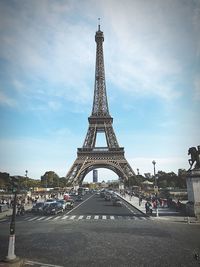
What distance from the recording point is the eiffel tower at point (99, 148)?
9850 centimetres

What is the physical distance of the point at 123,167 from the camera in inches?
3917

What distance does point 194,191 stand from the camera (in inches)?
992

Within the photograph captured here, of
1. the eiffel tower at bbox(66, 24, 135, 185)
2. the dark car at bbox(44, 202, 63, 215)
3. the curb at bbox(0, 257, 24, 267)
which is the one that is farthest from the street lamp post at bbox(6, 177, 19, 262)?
the eiffel tower at bbox(66, 24, 135, 185)

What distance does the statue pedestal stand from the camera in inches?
985

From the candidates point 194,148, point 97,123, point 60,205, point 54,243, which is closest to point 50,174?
point 97,123

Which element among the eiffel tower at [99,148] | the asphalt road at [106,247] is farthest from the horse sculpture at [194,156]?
the eiffel tower at [99,148]

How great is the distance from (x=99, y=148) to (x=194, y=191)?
8207 centimetres

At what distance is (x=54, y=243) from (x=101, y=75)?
100126mm

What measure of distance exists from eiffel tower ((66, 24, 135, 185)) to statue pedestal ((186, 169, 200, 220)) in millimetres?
69248

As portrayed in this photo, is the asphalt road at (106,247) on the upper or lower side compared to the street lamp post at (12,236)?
lower

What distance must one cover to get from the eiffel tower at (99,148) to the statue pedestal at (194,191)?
2726 inches

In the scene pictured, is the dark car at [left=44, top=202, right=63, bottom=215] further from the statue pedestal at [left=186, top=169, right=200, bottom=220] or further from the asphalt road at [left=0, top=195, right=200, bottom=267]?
the statue pedestal at [left=186, top=169, right=200, bottom=220]

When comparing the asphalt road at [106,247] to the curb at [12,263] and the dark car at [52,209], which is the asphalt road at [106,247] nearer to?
the curb at [12,263]

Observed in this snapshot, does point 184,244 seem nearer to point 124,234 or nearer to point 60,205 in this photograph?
point 124,234
